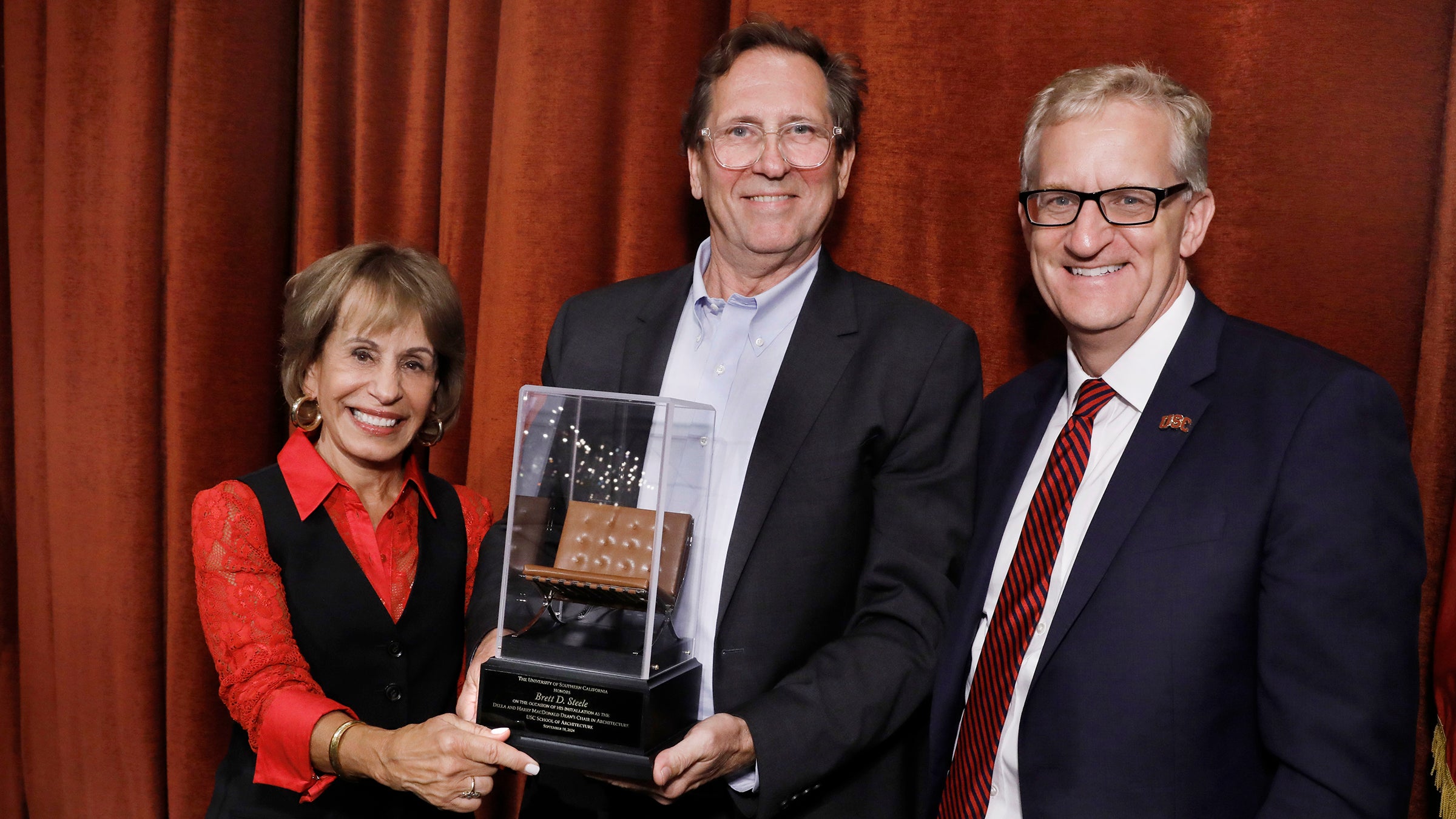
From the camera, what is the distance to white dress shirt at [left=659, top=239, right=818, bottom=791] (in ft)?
5.01

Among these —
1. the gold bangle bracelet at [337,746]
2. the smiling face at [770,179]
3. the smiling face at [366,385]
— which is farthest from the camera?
the smiling face at [366,385]

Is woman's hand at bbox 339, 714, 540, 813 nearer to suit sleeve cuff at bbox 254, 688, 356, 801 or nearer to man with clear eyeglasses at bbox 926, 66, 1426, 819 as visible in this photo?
suit sleeve cuff at bbox 254, 688, 356, 801

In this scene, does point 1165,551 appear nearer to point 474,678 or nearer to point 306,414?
point 474,678

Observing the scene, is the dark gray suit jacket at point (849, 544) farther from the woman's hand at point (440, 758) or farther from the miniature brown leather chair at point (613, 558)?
the woman's hand at point (440, 758)

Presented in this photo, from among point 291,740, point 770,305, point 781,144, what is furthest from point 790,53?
point 291,740

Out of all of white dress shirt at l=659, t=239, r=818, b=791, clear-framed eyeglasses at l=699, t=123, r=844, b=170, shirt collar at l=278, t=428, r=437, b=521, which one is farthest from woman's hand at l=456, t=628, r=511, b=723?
clear-framed eyeglasses at l=699, t=123, r=844, b=170

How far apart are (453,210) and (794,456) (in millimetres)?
1421

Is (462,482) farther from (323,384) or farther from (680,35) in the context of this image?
(680,35)

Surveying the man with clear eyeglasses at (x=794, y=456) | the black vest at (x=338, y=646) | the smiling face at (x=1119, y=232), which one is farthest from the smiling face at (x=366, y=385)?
the smiling face at (x=1119, y=232)

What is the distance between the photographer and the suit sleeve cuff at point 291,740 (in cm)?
157

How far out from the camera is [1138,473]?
137cm

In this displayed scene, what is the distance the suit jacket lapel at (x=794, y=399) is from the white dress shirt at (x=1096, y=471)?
15.4 inches

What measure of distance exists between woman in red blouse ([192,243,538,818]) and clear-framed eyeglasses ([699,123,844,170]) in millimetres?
594

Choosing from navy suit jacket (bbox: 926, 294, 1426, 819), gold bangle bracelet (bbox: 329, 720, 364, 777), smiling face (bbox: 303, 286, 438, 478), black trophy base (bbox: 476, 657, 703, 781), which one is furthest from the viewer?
smiling face (bbox: 303, 286, 438, 478)
